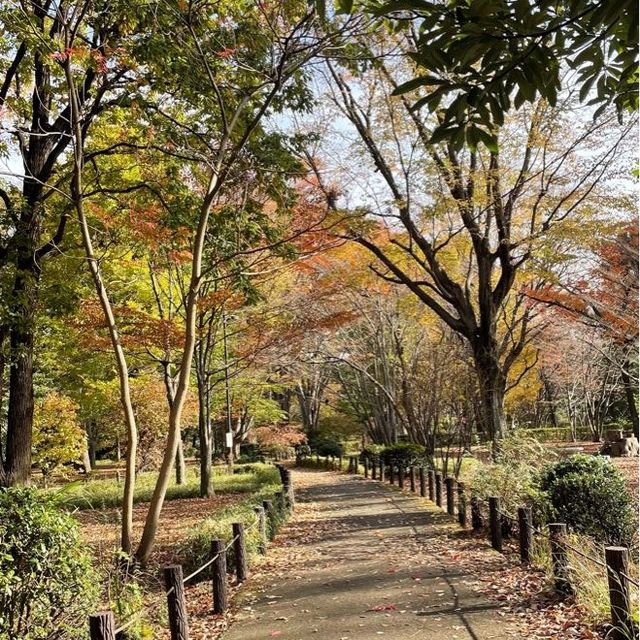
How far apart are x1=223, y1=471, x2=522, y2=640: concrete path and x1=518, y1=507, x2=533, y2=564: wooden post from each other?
70 centimetres

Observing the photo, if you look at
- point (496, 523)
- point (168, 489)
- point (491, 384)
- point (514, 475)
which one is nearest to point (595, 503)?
point (496, 523)

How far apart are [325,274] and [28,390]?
9.72 m

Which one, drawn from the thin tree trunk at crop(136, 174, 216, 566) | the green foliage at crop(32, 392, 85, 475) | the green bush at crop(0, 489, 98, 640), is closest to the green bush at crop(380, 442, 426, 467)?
the green foliage at crop(32, 392, 85, 475)

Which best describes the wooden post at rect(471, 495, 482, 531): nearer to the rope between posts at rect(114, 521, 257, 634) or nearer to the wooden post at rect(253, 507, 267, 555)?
the wooden post at rect(253, 507, 267, 555)

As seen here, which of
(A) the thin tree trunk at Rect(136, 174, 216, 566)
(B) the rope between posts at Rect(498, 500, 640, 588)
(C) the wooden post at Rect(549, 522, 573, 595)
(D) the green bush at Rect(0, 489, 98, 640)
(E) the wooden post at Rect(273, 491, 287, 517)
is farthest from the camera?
(E) the wooden post at Rect(273, 491, 287, 517)

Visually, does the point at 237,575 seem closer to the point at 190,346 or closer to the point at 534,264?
the point at 190,346

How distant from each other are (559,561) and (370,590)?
2.10 m

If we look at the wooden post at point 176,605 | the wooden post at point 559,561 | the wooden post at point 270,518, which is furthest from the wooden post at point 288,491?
the wooden post at point 176,605

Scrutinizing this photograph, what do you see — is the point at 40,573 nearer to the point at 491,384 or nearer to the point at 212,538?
the point at 212,538

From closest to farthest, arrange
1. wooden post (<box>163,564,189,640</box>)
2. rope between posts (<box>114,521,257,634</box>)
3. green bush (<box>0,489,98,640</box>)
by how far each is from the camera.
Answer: green bush (<box>0,489,98,640</box>) → rope between posts (<box>114,521,257,634</box>) → wooden post (<box>163,564,189,640</box>)

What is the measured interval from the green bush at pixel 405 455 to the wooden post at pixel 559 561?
13578mm

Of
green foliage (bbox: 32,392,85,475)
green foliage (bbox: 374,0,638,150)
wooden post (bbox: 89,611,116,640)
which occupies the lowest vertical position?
wooden post (bbox: 89,611,116,640)

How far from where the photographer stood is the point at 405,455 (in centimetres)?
2045

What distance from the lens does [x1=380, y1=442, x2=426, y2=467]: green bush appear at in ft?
64.5
